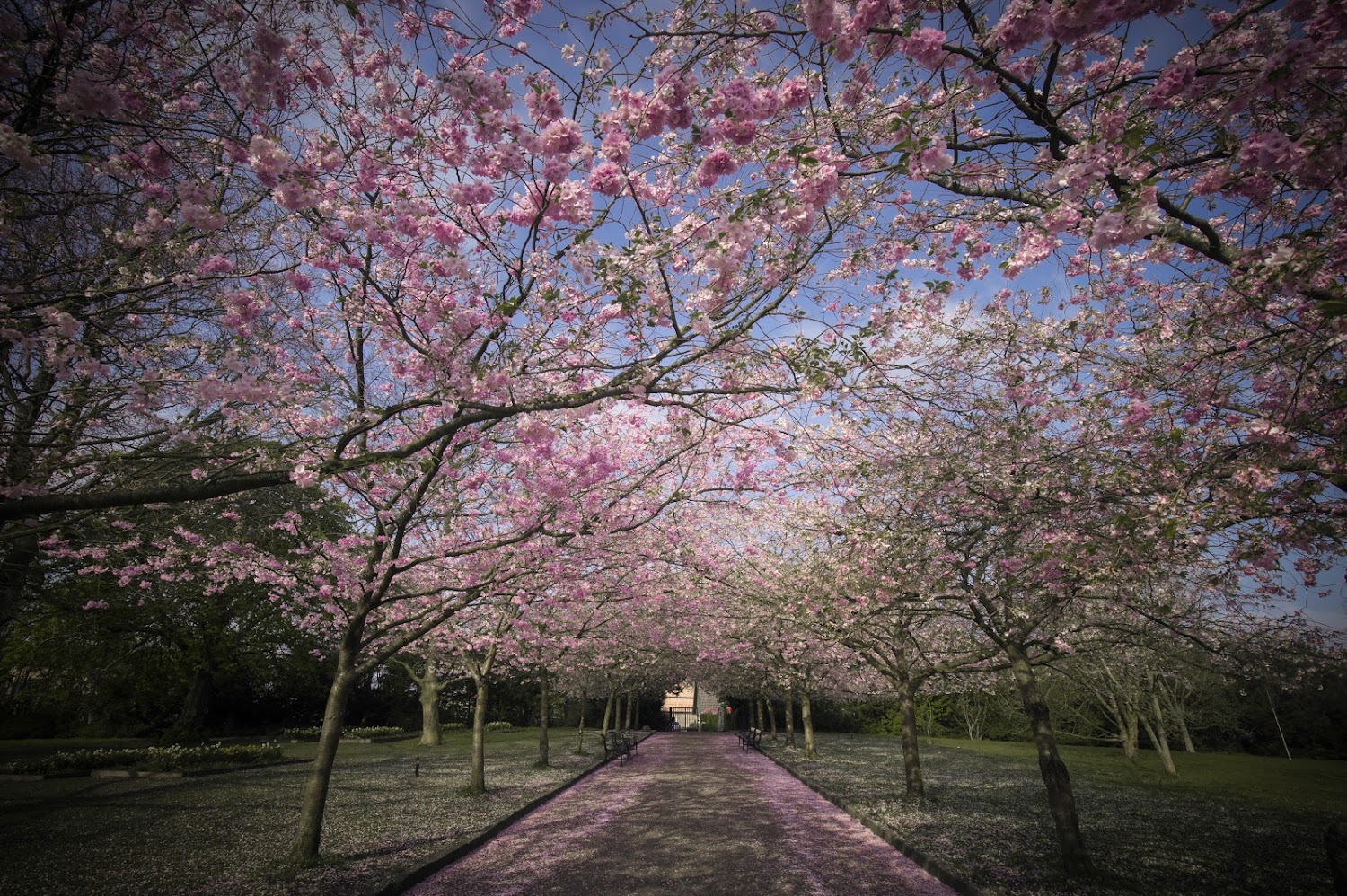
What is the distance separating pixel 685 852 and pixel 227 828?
6.76 metres

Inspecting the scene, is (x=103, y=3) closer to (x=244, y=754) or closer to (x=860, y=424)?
(x=860, y=424)

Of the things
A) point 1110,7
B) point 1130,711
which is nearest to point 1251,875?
point 1110,7

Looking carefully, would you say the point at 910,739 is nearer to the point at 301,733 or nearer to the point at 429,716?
the point at 429,716

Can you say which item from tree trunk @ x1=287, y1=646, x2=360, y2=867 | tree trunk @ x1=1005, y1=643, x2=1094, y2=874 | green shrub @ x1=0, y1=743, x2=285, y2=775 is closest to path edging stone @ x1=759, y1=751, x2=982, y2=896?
tree trunk @ x1=1005, y1=643, x2=1094, y2=874

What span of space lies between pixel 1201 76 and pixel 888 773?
1773 cm

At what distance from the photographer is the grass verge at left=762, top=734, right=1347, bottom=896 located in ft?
22.3

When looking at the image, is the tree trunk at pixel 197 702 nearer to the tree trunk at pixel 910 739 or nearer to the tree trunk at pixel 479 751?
the tree trunk at pixel 479 751

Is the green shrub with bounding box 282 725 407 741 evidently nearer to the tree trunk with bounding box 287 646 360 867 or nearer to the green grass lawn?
the tree trunk with bounding box 287 646 360 867

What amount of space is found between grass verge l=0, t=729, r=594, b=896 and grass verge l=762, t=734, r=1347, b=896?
22.4 ft

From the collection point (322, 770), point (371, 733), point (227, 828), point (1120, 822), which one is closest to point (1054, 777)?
point (1120, 822)

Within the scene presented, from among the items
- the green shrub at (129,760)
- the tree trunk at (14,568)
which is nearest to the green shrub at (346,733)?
the green shrub at (129,760)

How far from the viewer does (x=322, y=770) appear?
6863mm

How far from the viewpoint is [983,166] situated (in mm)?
4203

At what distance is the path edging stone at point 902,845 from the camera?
634 centimetres
